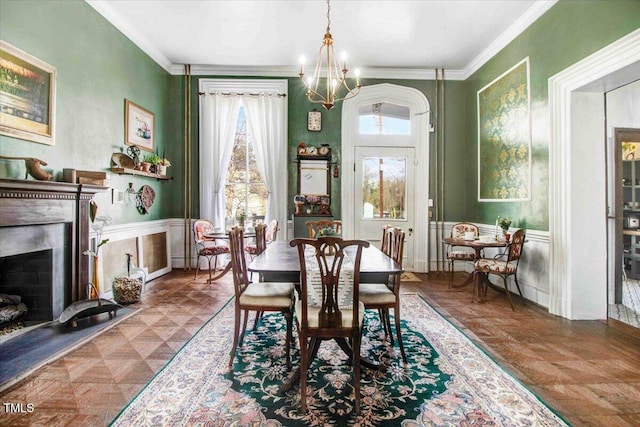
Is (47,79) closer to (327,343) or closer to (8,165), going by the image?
(8,165)

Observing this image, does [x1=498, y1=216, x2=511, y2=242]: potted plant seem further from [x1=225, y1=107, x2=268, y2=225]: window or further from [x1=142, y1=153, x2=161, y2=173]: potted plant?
[x1=142, y1=153, x2=161, y2=173]: potted plant

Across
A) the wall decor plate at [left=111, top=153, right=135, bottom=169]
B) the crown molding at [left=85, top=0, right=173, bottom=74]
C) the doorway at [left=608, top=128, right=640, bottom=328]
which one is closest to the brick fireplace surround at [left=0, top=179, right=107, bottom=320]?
the wall decor plate at [left=111, top=153, right=135, bottom=169]

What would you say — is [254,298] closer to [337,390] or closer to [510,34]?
[337,390]

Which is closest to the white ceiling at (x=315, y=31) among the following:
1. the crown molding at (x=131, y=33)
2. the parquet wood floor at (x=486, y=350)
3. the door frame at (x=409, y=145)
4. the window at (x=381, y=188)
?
the crown molding at (x=131, y=33)

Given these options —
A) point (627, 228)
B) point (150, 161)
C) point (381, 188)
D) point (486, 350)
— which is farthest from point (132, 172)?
point (627, 228)

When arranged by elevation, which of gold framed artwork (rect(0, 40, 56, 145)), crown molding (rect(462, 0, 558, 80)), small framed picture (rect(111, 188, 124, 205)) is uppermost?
crown molding (rect(462, 0, 558, 80))

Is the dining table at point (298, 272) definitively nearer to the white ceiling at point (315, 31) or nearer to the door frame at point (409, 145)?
the white ceiling at point (315, 31)

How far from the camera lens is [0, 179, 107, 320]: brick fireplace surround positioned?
106 inches

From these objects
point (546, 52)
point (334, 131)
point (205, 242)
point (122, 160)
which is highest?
point (546, 52)

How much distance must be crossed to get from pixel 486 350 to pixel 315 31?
4.31 metres

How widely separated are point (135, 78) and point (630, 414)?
6150 mm

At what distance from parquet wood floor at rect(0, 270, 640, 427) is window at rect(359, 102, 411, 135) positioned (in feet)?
10.4

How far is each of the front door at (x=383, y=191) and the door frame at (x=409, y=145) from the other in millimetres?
93

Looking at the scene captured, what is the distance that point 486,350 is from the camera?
108 inches
